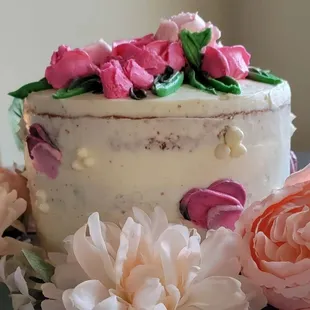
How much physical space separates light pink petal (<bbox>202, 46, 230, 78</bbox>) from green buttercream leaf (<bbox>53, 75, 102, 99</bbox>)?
0.11m

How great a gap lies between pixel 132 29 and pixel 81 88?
0.66 m

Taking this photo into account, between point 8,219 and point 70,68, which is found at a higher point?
point 70,68

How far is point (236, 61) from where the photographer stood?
0.69 m

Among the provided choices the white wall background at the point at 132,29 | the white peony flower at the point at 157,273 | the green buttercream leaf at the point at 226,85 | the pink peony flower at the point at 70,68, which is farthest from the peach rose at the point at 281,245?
the white wall background at the point at 132,29

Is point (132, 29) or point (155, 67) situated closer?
point (155, 67)

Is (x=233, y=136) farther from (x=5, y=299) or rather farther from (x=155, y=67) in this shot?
(x=5, y=299)

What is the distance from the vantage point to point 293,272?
1.66 feet

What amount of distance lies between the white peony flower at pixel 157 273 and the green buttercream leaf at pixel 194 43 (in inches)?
8.3

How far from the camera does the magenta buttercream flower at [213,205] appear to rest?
0.63 m

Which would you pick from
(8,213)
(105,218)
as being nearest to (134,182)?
(105,218)

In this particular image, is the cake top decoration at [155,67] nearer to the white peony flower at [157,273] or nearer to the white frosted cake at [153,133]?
the white frosted cake at [153,133]

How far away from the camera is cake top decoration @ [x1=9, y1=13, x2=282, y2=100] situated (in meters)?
0.64

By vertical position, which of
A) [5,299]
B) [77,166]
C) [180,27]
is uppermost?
[180,27]

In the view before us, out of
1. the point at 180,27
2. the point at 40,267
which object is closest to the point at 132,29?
the point at 180,27
